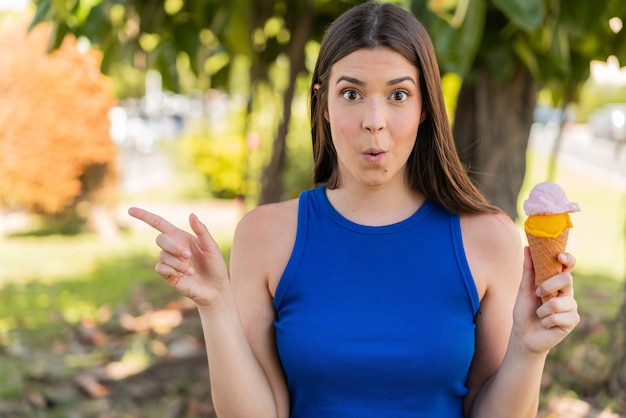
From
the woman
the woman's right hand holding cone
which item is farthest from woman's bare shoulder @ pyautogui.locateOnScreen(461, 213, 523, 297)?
the woman's right hand holding cone

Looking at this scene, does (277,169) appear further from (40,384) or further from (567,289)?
(567,289)

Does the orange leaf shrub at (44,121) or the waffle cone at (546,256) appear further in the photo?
the orange leaf shrub at (44,121)

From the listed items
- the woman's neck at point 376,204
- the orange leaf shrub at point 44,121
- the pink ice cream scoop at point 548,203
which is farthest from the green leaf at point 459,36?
the orange leaf shrub at point 44,121

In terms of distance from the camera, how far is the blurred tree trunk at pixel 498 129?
3.42 metres

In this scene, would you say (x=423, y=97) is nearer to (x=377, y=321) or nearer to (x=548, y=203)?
(x=548, y=203)

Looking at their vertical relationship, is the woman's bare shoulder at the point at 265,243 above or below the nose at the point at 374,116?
below

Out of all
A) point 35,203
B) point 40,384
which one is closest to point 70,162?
point 35,203

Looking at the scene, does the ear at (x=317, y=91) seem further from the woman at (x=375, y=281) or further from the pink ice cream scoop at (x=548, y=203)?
the pink ice cream scoop at (x=548, y=203)

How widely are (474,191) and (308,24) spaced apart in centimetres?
203

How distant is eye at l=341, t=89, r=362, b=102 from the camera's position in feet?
5.19

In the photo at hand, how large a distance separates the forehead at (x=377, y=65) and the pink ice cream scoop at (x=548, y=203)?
35 cm

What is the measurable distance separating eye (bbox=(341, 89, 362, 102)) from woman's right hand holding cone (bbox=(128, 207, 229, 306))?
0.39 metres

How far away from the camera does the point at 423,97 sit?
5.41ft

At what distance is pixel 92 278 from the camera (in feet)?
24.8
